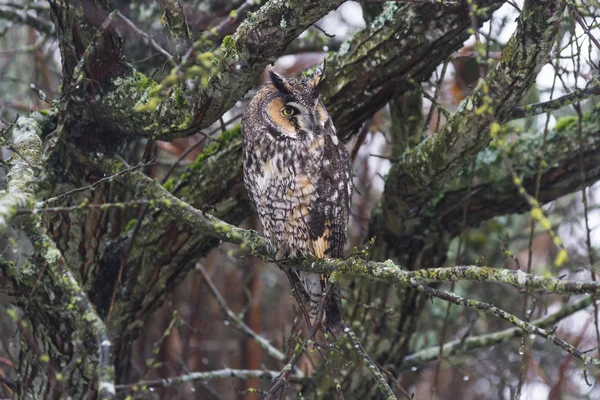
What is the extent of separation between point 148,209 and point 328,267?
1218 mm

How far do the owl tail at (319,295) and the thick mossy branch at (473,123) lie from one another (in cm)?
60

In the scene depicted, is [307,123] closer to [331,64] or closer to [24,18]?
[331,64]

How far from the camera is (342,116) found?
10.2 feet

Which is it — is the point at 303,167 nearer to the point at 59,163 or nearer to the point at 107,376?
the point at 59,163

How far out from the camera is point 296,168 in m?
2.73

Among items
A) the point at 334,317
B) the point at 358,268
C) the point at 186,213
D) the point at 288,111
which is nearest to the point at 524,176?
the point at 334,317

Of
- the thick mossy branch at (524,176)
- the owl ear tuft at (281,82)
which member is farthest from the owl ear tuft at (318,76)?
the thick mossy branch at (524,176)

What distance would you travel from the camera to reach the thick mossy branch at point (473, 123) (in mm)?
2090

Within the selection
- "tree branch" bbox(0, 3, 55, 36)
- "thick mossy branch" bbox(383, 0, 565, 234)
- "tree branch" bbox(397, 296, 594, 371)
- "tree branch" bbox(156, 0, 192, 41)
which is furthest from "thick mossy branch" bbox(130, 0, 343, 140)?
"tree branch" bbox(397, 296, 594, 371)

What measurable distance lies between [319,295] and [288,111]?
3.14 feet

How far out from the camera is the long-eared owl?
8.97 ft

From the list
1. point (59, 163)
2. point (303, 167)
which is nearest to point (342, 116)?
point (303, 167)

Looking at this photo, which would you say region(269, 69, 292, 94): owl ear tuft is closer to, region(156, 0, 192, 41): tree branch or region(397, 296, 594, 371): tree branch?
region(156, 0, 192, 41): tree branch

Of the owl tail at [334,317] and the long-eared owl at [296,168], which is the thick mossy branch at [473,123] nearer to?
the long-eared owl at [296,168]
